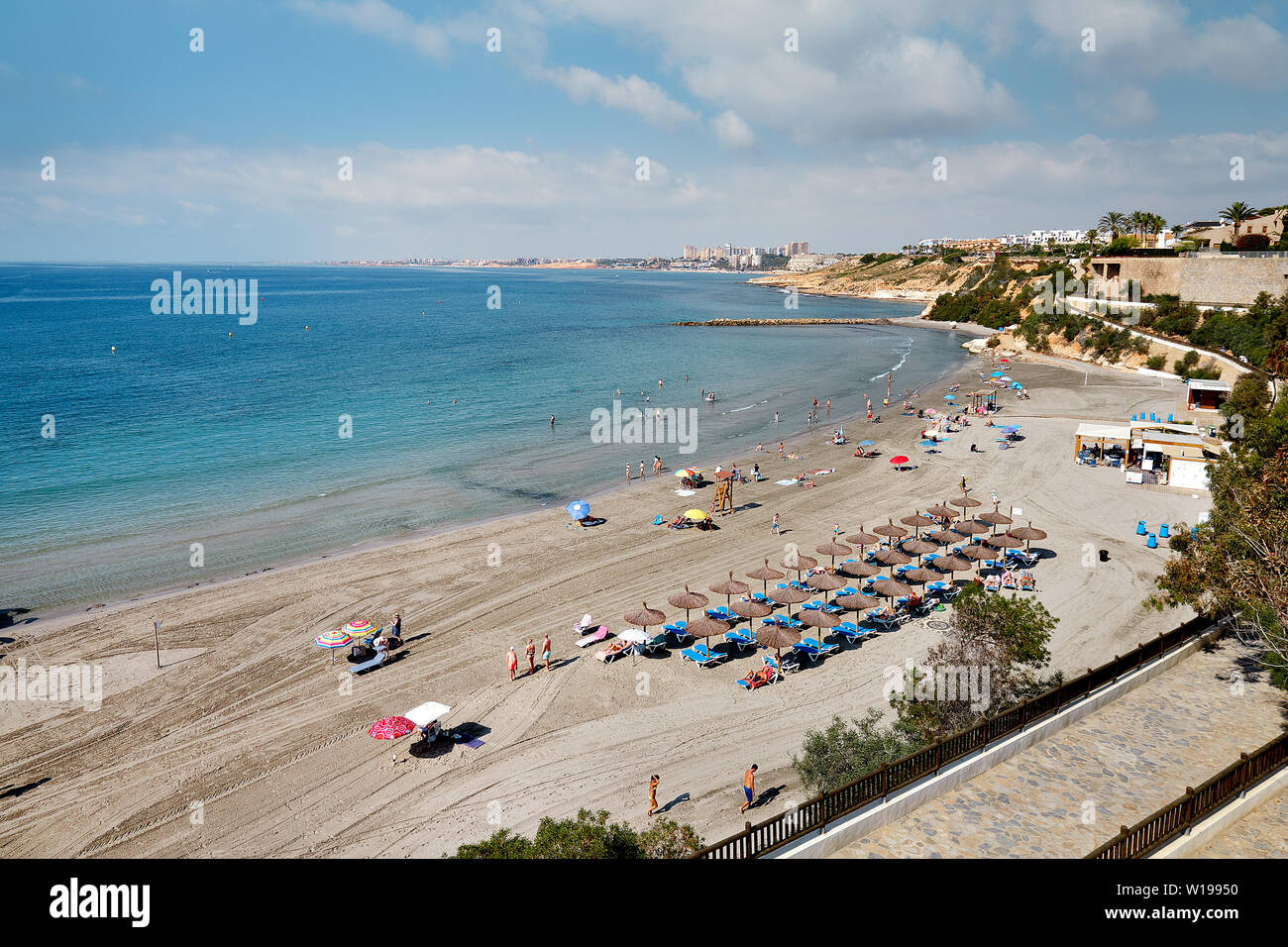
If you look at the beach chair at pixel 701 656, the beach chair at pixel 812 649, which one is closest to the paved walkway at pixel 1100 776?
the beach chair at pixel 812 649

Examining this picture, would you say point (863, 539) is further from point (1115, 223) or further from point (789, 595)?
point (1115, 223)

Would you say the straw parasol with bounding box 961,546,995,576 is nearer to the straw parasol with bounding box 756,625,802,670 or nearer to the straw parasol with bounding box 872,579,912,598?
the straw parasol with bounding box 872,579,912,598

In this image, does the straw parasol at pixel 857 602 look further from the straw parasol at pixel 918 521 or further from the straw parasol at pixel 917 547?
the straw parasol at pixel 918 521

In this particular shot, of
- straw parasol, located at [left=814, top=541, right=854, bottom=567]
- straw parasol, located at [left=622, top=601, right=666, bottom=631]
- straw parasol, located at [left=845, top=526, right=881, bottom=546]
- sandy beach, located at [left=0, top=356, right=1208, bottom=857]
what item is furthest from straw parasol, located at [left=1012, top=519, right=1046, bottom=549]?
straw parasol, located at [left=622, top=601, right=666, bottom=631]
